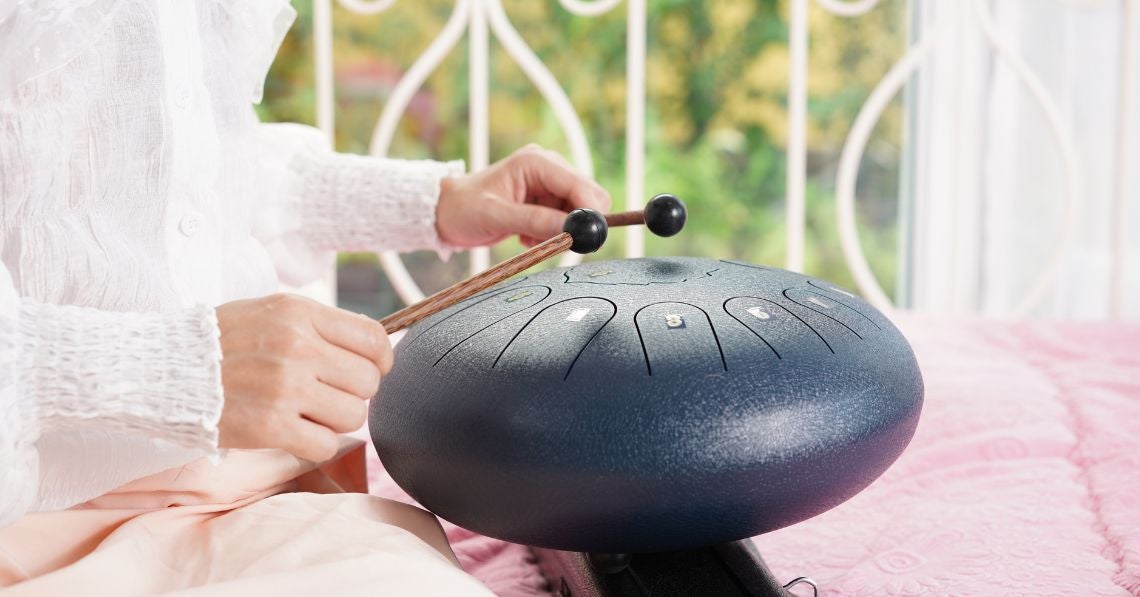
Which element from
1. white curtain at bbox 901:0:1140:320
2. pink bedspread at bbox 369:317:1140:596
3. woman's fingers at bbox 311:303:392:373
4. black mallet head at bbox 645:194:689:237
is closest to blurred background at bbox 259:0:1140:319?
white curtain at bbox 901:0:1140:320

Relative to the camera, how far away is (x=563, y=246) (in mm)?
751

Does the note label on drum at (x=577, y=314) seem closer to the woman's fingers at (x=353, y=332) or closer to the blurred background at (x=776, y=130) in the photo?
the woman's fingers at (x=353, y=332)

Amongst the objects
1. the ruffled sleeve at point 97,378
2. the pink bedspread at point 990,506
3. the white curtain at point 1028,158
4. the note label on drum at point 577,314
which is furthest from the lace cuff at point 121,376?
the white curtain at point 1028,158

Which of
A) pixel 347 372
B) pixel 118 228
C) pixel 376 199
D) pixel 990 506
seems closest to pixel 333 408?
pixel 347 372

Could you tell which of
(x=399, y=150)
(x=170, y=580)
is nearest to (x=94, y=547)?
(x=170, y=580)

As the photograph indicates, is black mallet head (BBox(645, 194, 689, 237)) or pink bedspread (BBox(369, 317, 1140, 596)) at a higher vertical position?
black mallet head (BBox(645, 194, 689, 237))

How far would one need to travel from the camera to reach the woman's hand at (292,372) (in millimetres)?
606

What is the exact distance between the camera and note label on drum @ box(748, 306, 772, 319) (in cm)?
71

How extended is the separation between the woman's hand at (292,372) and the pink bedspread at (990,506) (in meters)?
0.27

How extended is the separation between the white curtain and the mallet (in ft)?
→ 4.12

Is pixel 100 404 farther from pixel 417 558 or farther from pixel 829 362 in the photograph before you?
pixel 829 362

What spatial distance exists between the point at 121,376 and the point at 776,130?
242cm

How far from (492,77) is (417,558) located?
2227mm

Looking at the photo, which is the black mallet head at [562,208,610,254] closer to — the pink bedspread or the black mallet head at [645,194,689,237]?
the black mallet head at [645,194,689,237]
